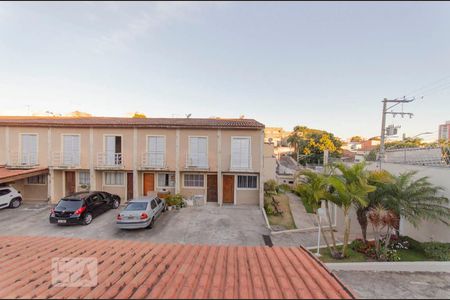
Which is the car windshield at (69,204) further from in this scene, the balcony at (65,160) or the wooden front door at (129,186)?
the balcony at (65,160)

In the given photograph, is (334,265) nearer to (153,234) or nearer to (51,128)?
(153,234)

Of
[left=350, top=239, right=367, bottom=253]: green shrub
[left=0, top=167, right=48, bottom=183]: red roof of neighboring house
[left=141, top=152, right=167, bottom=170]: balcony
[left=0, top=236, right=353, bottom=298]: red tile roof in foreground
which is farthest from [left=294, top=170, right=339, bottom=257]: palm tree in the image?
[left=0, top=167, right=48, bottom=183]: red roof of neighboring house

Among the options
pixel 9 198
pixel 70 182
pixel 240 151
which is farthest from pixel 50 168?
pixel 240 151

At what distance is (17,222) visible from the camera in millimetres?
12211

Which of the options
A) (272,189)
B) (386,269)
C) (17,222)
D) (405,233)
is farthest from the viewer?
(272,189)

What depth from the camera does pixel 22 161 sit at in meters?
16.3

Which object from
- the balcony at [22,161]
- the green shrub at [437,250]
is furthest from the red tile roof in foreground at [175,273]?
the balcony at [22,161]

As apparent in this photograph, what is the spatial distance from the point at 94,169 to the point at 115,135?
116 inches

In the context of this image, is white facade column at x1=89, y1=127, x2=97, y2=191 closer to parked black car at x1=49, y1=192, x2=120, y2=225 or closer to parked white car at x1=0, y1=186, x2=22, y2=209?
parked black car at x1=49, y1=192, x2=120, y2=225

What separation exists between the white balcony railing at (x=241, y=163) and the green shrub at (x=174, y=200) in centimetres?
428

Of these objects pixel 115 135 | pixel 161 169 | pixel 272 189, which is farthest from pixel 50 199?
pixel 272 189

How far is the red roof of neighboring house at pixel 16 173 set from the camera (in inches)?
535

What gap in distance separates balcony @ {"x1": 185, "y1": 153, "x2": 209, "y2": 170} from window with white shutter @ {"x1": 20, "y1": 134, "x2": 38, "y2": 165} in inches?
462

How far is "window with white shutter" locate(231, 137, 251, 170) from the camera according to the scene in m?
15.8
